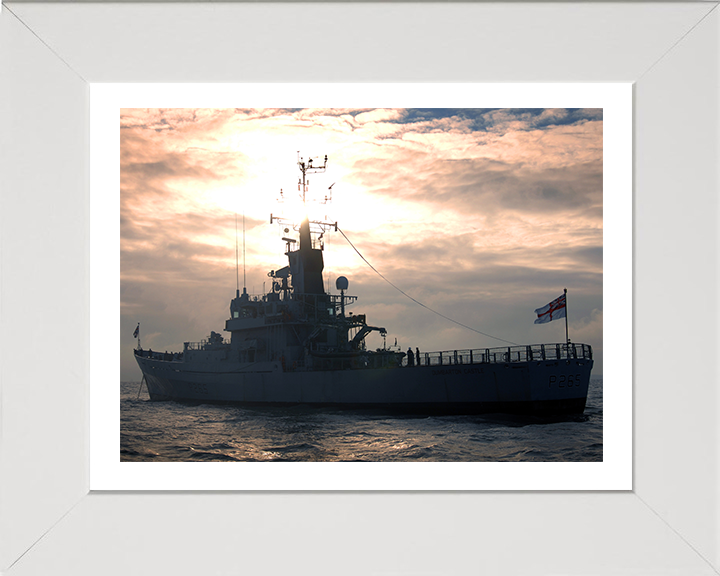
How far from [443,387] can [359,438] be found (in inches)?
99.7

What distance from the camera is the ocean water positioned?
845 cm

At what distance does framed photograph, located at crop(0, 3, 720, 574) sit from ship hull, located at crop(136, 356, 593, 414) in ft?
27.4


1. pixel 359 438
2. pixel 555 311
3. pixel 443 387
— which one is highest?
pixel 555 311

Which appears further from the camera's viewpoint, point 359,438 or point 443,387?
point 443,387

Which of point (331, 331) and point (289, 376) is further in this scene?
point (331, 331)

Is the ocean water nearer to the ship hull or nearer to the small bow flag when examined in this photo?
the ship hull

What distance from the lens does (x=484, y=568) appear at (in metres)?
2.03

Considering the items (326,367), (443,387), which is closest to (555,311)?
(443,387)

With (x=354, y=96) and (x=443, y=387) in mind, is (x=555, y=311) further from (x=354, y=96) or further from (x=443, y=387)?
(x=354, y=96)

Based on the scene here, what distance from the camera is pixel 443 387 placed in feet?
35.7

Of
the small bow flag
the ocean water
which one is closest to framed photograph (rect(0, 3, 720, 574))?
the ocean water

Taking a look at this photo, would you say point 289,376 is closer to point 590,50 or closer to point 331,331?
point 331,331
